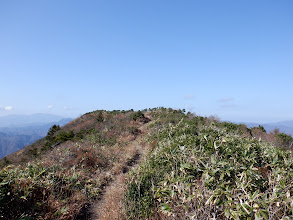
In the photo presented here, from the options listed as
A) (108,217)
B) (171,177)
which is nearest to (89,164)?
(108,217)

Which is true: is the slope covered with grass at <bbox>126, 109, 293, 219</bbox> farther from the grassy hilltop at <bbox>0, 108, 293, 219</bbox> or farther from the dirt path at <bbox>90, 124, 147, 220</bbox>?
the dirt path at <bbox>90, 124, 147, 220</bbox>

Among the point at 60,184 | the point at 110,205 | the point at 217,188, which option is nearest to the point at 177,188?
the point at 217,188

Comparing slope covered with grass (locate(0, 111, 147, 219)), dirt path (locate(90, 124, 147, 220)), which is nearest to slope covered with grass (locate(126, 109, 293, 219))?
dirt path (locate(90, 124, 147, 220))

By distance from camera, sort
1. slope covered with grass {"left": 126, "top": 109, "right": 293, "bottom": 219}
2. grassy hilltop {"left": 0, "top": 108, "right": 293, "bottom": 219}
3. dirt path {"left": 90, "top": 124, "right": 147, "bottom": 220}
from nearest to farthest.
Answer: slope covered with grass {"left": 126, "top": 109, "right": 293, "bottom": 219} < grassy hilltop {"left": 0, "top": 108, "right": 293, "bottom": 219} < dirt path {"left": 90, "top": 124, "right": 147, "bottom": 220}

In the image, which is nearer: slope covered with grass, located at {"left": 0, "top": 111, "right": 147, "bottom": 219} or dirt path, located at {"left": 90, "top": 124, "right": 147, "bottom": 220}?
slope covered with grass, located at {"left": 0, "top": 111, "right": 147, "bottom": 219}

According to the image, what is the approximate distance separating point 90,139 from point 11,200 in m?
8.09

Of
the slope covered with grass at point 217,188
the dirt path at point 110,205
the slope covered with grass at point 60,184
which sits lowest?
the dirt path at point 110,205

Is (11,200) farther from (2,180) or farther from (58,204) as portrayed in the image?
(58,204)

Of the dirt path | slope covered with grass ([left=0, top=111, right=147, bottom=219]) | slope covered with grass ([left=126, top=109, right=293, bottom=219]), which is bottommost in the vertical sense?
the dirt path

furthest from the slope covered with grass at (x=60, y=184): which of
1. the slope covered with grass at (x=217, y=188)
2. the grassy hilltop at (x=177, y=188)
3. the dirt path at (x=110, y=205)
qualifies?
the slope covered with grass at (x=217, y=188)

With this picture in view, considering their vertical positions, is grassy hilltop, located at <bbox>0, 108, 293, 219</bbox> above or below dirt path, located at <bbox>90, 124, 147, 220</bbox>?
above

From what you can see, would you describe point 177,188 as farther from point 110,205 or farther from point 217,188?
point 110,205

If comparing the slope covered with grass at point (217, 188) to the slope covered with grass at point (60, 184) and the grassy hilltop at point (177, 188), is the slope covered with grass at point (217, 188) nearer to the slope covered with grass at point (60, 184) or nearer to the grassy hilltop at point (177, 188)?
the grassy hilltop at point (177, 188)

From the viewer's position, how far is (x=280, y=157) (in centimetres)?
468
